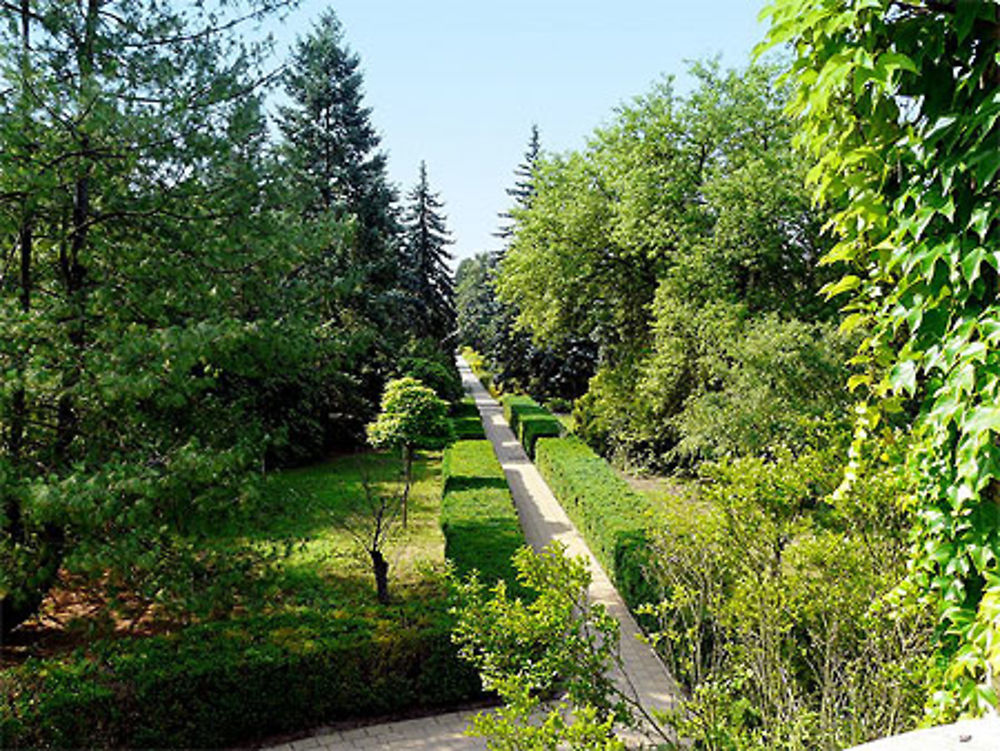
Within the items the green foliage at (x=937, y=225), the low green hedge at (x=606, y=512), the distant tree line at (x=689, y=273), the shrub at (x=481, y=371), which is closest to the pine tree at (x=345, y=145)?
the distant tree line at (x=689, y=273)

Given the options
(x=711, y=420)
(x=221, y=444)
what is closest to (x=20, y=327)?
(x=221, y=444)

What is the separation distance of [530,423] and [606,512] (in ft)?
31.3

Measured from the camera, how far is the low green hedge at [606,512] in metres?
8.19

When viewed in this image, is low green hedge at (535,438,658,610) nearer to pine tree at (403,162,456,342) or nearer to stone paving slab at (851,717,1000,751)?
stone paving slab at (851,717,1000,751)

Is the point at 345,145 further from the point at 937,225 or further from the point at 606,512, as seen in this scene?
the point at 937,225

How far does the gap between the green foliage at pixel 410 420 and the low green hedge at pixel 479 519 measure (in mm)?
1182

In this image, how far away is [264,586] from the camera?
6.84 meters

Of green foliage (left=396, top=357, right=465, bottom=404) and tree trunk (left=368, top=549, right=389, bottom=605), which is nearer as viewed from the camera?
tree trunk (left=368, top=549, right=389, bottom=605)

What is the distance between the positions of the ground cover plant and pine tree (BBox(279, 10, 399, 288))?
43.6ft

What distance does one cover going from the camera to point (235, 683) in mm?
6047

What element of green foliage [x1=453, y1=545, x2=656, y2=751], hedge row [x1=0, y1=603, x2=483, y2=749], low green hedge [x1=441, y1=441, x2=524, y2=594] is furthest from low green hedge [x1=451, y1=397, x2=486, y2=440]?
green foliage [x1=453, y1=545, x2=656, y2=751]

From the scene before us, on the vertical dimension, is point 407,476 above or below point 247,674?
above

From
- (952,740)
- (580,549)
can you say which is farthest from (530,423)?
(952,740)

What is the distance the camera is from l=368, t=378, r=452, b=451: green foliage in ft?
41.2
